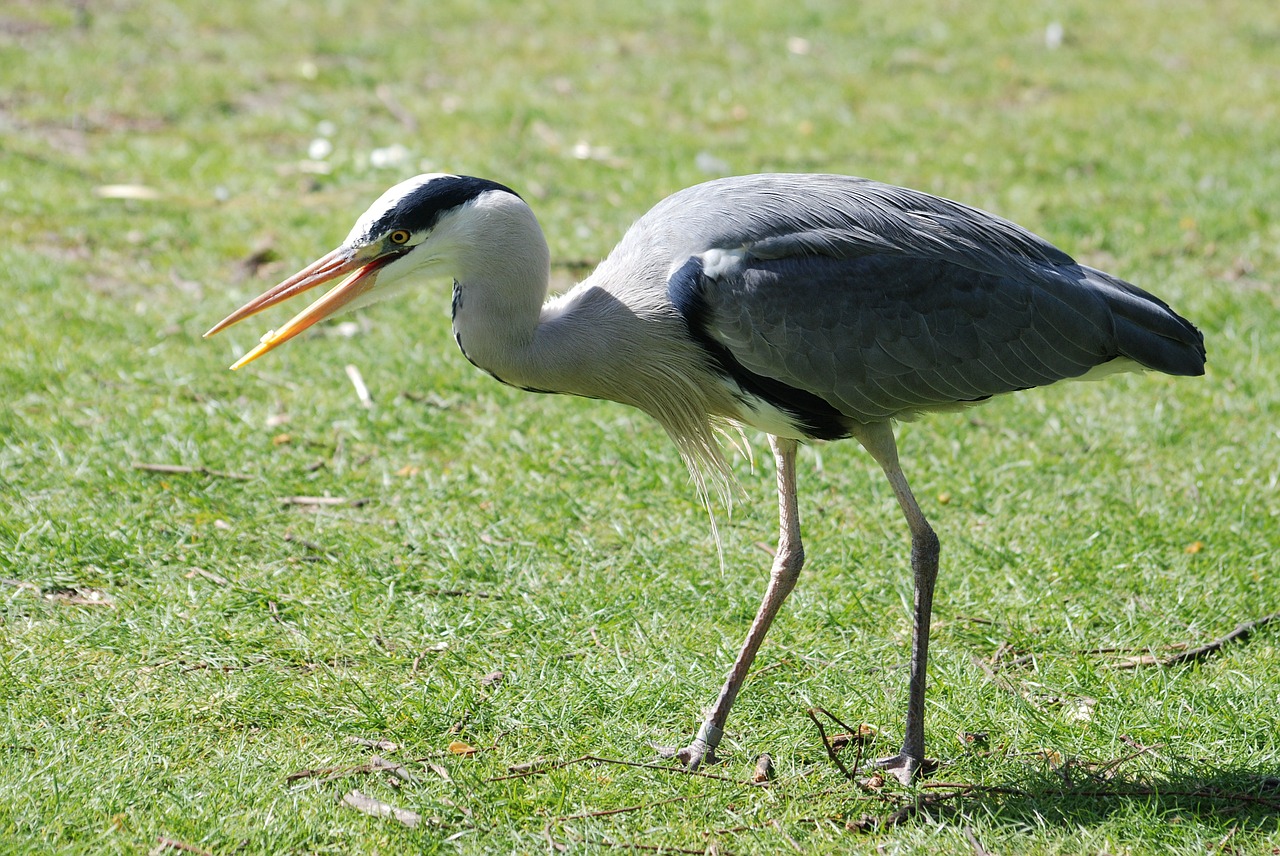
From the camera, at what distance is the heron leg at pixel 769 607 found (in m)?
4.16

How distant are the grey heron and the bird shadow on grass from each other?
0.58 feet

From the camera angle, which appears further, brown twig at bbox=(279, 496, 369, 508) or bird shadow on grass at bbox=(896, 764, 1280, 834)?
brown twig at bbox=(279, 496, 369, 508)

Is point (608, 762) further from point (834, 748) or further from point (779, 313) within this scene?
point (779, 313)

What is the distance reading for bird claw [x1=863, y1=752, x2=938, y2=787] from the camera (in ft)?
13.2

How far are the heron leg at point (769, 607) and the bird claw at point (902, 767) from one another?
493 mm

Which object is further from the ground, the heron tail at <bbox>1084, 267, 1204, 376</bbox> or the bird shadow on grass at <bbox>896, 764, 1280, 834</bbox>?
the heron tail at <bbox>1084, 267, 1204, 376</bbox>

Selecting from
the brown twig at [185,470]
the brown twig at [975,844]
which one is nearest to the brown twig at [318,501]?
the brown twig at [185,470]

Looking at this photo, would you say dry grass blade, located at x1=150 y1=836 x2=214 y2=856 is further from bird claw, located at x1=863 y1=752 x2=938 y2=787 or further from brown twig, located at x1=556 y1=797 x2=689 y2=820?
bird claw, located at x1=863 y1=752 x2=938 y2=787

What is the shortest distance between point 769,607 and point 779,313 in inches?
40.0

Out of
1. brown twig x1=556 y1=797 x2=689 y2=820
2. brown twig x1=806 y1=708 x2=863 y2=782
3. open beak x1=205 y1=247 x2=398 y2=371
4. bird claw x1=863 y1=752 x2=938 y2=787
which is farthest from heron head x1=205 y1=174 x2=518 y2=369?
bird claw x1=863 y1=752 x2=938 y2=787

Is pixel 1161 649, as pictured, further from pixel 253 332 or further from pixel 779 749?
pixel 253 332

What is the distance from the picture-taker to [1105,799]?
3898mm

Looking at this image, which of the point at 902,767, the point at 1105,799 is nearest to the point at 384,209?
the point at 902,767

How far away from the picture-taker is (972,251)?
14.5ft
